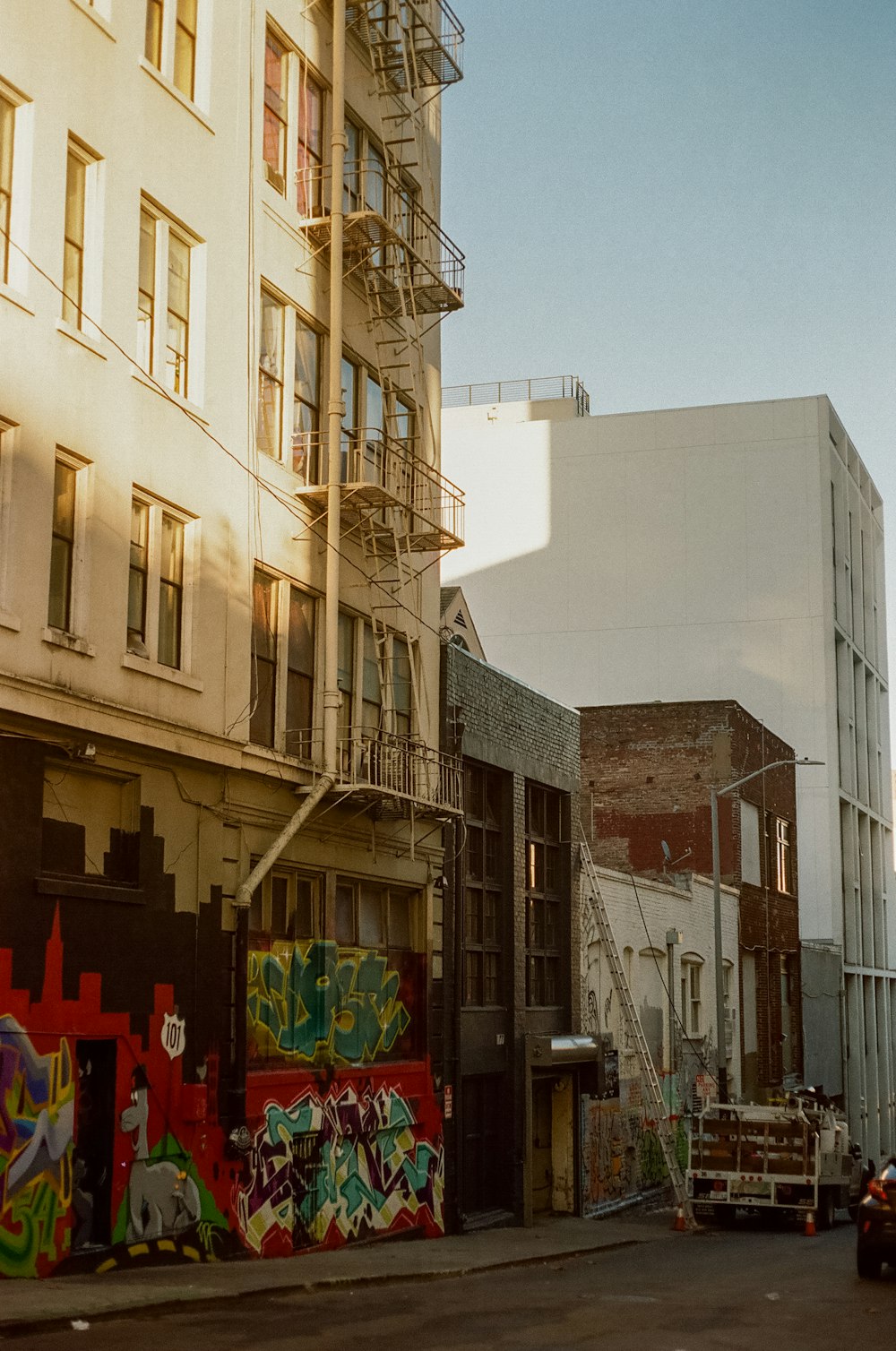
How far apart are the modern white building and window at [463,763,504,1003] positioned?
2654cm

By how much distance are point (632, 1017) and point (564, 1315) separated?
63.8 feet

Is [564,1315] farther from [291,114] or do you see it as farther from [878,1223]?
[291,114]

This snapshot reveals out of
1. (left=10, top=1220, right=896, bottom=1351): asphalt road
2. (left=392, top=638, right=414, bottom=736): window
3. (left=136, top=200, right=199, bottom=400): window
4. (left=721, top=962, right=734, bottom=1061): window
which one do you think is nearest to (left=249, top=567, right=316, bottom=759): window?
(left=392, top=638, right=414, bottom=736): window

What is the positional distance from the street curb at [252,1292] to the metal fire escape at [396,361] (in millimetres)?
6128

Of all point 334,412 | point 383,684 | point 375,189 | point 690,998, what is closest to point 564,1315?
point 383,684

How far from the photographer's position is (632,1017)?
34281 millimetres

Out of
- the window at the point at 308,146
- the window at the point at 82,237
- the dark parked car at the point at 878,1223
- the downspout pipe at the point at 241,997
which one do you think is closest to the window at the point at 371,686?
the downspout pipe at the point at 241,997

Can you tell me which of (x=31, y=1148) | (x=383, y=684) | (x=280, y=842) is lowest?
(x=31, y=1148)

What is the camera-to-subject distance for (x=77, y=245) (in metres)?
17.5

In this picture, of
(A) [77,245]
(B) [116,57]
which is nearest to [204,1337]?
(A) [77,245]

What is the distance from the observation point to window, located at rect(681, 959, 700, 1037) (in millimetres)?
39062

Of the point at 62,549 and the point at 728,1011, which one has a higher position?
the point at 62,549

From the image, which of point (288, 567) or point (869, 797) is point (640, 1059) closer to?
point (288, 567)

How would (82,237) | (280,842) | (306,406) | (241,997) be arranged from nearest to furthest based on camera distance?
(82,237), (241,997), (280,842), (306,406)
